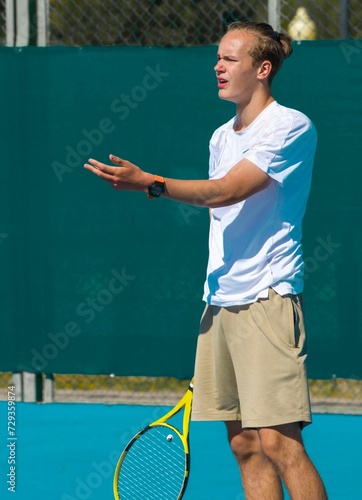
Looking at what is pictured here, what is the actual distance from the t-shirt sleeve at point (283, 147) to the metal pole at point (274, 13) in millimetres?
2766

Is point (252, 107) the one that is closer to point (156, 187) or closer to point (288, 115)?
point (288, 115)

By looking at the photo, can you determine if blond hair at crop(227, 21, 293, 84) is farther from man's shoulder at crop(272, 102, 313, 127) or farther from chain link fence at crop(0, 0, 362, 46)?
chain link fence at crop(0, 0, 362, 46)

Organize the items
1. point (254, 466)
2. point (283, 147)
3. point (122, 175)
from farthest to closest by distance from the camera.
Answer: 1. point (254, 466)
2. point (283, 147)
3. point (122, 175)

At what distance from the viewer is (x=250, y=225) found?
11.4ft

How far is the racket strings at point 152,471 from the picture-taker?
4.48 m

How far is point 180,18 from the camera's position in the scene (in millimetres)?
6605

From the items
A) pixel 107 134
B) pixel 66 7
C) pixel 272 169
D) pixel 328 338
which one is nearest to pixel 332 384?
pixel 328 338

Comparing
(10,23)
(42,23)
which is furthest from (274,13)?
(10,23)

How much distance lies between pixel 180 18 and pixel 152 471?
2913mm

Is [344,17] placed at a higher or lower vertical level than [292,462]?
higher

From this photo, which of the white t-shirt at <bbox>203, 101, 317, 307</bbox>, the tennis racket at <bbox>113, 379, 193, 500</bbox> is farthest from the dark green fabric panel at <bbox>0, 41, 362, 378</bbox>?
the white t-shirt at <bbox>203, 101, 317, 307</bbox>

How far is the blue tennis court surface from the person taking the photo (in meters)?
4.75

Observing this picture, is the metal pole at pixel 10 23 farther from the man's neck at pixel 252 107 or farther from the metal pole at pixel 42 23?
the man's neck at pixel 252 107

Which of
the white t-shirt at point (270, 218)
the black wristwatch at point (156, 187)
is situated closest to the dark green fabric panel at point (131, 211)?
the white t-shirt at point (270, 218)
